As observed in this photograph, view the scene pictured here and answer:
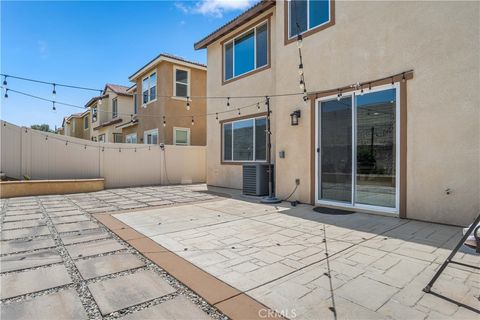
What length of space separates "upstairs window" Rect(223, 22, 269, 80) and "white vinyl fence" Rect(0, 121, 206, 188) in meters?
4.65

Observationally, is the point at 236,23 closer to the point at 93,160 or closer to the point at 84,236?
the point at 93,160

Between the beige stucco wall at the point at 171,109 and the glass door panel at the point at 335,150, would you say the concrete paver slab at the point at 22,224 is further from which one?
the beige stucco wall at the point at 171,109

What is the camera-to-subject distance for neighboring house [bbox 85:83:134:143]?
59.8ft

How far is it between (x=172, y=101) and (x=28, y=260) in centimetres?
1099

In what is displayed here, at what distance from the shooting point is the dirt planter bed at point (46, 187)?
8.23m

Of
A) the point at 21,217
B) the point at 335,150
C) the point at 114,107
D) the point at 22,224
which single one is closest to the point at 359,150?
the point at 335,150

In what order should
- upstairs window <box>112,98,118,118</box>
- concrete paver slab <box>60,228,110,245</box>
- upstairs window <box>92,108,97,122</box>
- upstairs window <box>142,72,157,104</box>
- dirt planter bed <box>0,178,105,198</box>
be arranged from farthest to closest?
upstairs window <box>92,108,97,122</box>, upstairs window <box>112,98,118,118</box>, upstairs window <box>142,72,157,104</box>, dirt planter bed <box>0,178,105,198</box>, concrete paver slab <box>60,228,110,245</box>

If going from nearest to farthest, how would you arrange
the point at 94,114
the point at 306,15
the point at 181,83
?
the point at 306,15 → the point at 181,83 → the point at 94,114

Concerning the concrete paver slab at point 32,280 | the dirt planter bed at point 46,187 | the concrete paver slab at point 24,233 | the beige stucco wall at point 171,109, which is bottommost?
the concrete paver slab at point 32,280

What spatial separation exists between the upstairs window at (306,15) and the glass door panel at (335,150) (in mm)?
2029

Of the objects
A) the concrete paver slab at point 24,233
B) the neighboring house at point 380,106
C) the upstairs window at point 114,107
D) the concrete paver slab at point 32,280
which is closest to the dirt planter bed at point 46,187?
the concrete paver slab at point 24,233

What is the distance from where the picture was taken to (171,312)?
7.09 ft

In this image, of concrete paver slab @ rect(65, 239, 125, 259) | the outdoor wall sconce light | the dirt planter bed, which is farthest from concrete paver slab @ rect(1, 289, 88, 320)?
the dirt planter bed

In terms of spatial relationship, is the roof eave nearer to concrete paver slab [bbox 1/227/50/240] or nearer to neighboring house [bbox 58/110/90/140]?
concrete paver slab [bbox 1/227/50/240]
